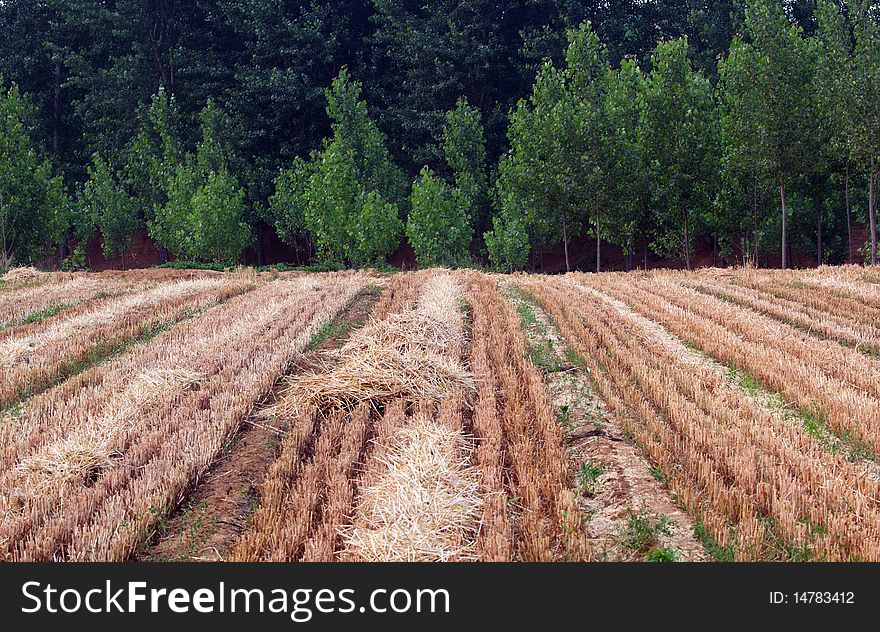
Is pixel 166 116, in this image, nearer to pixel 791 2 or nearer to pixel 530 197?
pixel 530 197

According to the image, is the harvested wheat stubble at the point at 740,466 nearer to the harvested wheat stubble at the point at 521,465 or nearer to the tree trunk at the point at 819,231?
the harvested wheat stubble at the point at 521,465

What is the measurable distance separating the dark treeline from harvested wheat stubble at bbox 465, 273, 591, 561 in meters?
18.4

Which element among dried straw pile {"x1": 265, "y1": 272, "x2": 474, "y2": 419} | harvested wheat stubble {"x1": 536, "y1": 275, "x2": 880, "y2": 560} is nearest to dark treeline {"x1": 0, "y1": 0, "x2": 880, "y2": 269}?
dried straw pile {"x1": 265, "y1": 272, "x2": 474, "y2": 419}

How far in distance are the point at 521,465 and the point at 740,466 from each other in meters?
1.58

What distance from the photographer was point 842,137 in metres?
21.8

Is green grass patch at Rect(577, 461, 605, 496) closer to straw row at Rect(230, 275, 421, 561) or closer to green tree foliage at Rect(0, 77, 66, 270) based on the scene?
straw row at Rect(230, 275, 421, 561)

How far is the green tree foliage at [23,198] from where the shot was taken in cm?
2827

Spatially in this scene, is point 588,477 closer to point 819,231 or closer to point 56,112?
point 819,231

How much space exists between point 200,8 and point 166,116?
9.12 meters

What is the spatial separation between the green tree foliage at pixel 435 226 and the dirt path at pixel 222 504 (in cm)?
2139

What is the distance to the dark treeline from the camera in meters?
23.8

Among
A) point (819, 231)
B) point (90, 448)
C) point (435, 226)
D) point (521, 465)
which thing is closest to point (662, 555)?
point (521, 465)

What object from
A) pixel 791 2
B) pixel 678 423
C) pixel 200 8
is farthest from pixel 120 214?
pixel 791 2

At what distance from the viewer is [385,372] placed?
7.28 m
